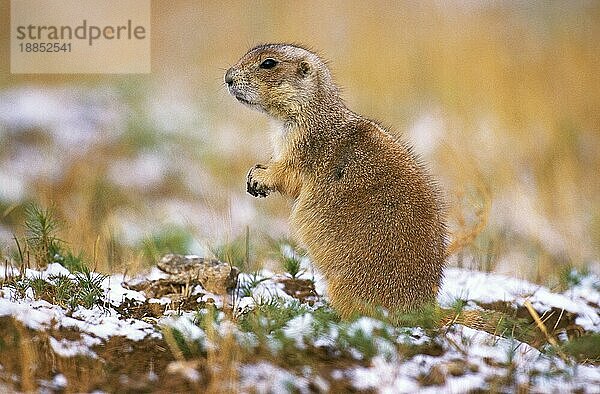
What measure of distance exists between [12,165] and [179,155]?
204 centimetres

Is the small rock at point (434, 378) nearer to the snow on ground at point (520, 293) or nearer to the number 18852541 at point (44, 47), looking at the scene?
the snow on ground at point (520, 293)

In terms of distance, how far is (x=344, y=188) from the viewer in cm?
510

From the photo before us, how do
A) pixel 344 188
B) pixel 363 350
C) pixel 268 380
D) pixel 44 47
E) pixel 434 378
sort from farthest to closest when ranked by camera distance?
1. pixel 44 47
2. pixel 344 188
3. pixel 363 350
4. pixel 434 378
5. pixel 268 380

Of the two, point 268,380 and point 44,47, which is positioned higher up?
point 44,47

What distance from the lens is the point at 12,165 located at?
10.4m

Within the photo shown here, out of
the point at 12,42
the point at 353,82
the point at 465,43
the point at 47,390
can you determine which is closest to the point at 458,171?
the point at 353,82

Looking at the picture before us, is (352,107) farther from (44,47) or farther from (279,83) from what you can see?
(279,83)

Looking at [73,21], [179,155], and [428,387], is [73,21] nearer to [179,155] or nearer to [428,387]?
[179,155]

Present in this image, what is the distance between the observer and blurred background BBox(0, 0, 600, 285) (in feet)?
31.3

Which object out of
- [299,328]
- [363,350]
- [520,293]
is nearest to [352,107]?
[520,293]

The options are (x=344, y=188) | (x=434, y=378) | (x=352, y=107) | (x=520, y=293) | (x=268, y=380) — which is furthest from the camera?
(x=352, y=107)

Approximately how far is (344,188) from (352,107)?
22.6 ft

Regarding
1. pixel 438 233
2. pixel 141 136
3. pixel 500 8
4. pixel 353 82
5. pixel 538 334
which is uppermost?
pixel 500 8

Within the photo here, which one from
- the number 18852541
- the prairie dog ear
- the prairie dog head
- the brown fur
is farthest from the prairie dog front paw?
the number 18852541
